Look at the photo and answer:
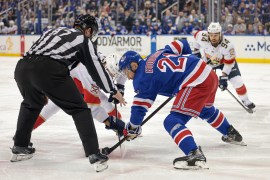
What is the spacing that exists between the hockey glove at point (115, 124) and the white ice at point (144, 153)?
0.12 metres

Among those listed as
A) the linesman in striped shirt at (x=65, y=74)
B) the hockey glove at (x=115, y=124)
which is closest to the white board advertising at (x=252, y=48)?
the hockey glove at (x=115, y=124)

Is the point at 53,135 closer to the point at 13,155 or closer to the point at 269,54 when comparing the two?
the point at 13,155

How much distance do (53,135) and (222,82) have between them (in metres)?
2.28

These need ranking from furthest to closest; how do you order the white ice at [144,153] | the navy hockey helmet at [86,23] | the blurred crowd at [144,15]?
the blurred crowd at [144,15]
the navy hockey helmet at [86,23]
the white ice at [144,153]

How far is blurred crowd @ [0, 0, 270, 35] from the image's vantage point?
14.7 m

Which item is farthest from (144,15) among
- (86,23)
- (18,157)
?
(18,157)

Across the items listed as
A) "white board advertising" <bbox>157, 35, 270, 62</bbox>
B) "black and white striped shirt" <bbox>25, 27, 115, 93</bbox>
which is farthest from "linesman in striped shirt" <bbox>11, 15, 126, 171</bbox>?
"white board advertising" <bbox>157, 35, 270, 62</bbox>

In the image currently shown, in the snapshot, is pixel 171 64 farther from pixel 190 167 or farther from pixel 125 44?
pixel 125 44

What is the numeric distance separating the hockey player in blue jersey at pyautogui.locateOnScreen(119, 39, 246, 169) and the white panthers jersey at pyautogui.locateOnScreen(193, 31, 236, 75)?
2.86 metres

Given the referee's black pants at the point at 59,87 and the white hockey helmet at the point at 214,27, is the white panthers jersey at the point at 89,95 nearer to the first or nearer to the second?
the referee's black pants at the point at 59,87

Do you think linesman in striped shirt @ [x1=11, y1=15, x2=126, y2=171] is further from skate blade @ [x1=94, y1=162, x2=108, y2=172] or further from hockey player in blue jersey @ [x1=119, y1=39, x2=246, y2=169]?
hockey player in blue jersey @ [x1=119, y1=39, x2=246, y2=169]

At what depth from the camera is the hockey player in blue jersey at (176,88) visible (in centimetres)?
369

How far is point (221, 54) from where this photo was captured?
6.86 m

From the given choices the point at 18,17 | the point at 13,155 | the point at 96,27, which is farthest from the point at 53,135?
the point at 18,17
